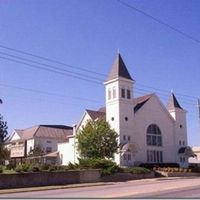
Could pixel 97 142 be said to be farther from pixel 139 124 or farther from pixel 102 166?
pixel 139 124

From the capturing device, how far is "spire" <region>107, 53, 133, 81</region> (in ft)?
207

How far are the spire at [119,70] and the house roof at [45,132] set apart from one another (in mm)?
31100

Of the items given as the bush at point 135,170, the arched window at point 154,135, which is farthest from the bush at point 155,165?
the bush at point 135,170

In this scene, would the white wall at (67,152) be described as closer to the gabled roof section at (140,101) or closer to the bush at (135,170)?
the gabled roof section at (140,101)

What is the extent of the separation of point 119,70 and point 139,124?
9.46 m

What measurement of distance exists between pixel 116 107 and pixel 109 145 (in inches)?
386

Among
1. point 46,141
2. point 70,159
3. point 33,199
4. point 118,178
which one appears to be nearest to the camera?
point 33,199

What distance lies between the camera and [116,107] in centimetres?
6191

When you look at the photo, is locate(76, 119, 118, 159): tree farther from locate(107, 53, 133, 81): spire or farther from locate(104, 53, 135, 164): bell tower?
locate(107, 53, 133, 81): spire

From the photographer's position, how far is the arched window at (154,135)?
6619cm

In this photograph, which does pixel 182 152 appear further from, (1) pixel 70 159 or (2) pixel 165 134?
(1) pixel 70 159

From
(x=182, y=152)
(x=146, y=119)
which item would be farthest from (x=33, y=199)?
(x=182, y=152)

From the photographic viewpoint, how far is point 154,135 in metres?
67.5

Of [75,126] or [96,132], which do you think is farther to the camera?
[75,126]
